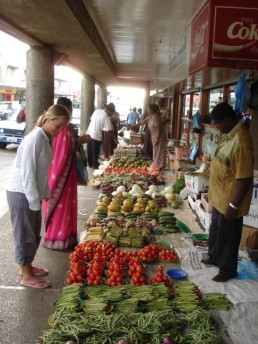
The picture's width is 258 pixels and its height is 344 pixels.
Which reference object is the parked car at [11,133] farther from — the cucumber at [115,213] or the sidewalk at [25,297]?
the sidewalk at [25,297]

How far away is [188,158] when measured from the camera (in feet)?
33.8

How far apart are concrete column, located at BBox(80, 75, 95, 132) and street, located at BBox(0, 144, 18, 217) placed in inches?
132

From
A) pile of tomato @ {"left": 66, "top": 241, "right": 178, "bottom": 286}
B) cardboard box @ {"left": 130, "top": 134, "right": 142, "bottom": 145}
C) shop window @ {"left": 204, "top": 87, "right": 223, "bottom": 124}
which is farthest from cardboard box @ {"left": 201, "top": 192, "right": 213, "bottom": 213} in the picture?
cardboard box @ {"left": 130, "top": 134, "right": 142, "bottom": 145}

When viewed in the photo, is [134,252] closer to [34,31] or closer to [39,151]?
[39,151]

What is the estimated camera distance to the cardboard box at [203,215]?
565 centimetres

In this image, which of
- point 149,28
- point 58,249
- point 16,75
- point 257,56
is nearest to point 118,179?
point 149,28

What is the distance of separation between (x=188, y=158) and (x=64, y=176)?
224 inches

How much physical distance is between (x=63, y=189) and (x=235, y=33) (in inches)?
113

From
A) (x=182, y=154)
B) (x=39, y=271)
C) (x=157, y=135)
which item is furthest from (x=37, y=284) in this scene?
(x=157, y=135)

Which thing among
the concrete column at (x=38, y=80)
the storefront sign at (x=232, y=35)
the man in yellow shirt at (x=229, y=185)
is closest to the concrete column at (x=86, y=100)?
the concrete column at (x=38, y=80)

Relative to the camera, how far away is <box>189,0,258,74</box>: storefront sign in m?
4.71

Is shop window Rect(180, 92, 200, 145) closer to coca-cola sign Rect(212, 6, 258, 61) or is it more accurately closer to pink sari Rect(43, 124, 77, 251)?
coca-cola sign Rect(212, 6, 258, 61)

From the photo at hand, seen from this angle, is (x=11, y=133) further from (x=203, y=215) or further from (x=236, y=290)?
(x=236, y=290)

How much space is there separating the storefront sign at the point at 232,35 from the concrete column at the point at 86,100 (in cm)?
1321
